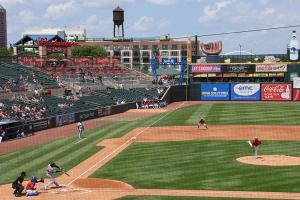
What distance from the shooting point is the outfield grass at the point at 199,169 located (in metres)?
19.9

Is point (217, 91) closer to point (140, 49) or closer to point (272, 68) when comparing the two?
point (272, 68)

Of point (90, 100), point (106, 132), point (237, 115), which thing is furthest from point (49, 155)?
point (90, 100)

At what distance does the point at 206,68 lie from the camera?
225 feet

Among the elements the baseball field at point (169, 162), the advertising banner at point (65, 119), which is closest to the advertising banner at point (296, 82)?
the baseball field at point (169, 162)

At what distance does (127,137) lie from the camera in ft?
114

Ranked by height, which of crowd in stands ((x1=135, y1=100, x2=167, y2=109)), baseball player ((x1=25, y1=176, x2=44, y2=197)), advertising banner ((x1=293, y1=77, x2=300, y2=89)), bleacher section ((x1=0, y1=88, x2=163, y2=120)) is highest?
advertising banner ((x1=293, y1=77, x2=300, y2=89))

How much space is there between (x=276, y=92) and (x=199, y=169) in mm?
46658

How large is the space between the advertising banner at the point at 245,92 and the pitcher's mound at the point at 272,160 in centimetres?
4277

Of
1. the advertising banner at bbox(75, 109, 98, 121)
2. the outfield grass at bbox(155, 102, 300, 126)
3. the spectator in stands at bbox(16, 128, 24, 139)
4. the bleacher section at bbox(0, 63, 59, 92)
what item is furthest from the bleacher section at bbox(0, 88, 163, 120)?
the outfield grass at bbox(155, 102, 300, 126)

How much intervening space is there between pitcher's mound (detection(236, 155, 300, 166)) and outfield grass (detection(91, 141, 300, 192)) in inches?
26.8

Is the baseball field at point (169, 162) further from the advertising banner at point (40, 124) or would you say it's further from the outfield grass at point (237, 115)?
the advertising banner at point (40, 124)

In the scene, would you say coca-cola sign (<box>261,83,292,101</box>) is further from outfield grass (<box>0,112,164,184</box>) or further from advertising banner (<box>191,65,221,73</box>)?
outfield grass (<box>0,112,164,184</box>)

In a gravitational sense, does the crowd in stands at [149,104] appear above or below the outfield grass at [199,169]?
above

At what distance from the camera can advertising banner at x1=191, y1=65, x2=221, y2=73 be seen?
68.2 meters
